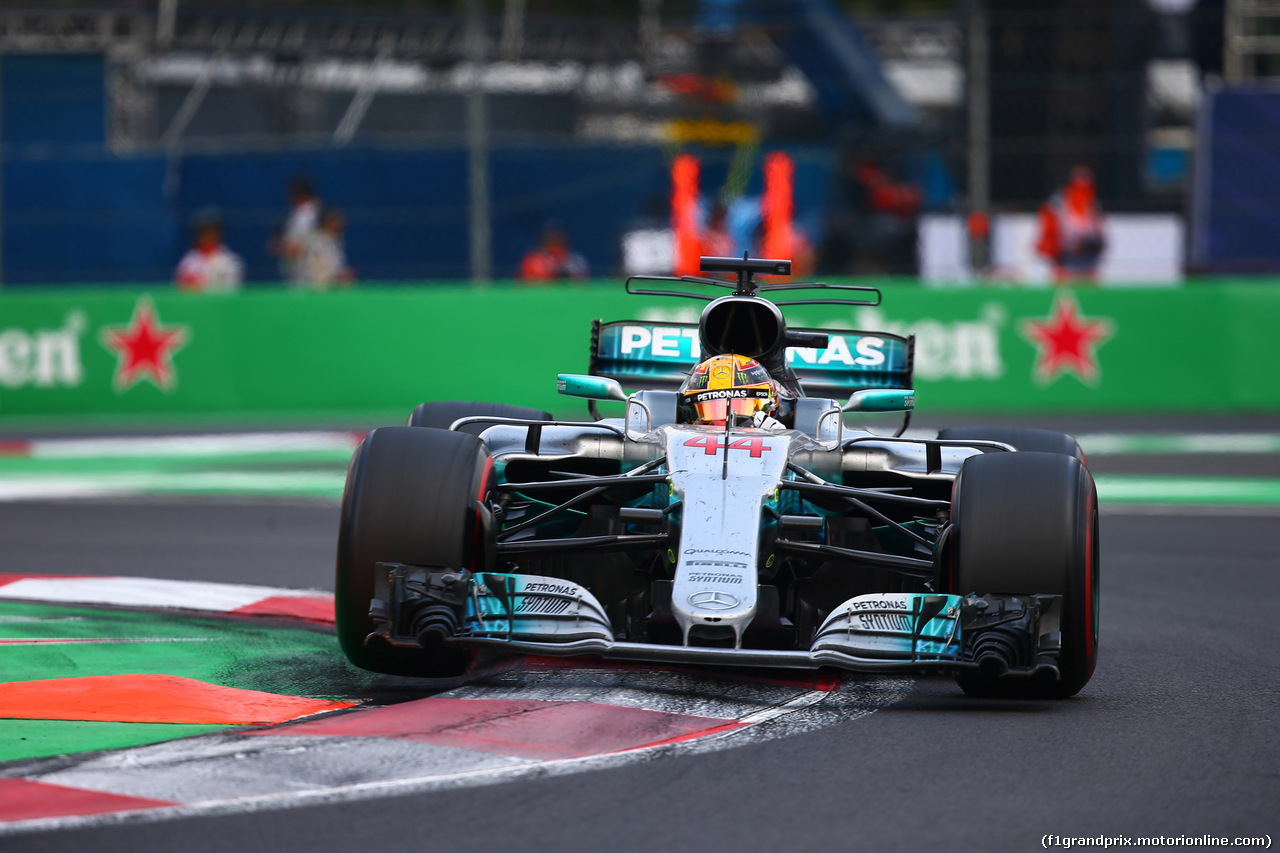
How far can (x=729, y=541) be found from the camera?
548 centimetres

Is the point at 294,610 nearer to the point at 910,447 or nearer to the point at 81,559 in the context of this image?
the point at 81,559

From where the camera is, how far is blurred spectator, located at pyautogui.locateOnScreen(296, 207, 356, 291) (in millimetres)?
16750

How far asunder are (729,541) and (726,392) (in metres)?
0.91

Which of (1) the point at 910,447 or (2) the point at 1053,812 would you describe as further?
(1) the point at 910,447

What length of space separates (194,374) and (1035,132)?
794 centimetres

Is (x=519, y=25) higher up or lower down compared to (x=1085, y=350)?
higher up

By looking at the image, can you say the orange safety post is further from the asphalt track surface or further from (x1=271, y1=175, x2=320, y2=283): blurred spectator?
the asphalt track surface

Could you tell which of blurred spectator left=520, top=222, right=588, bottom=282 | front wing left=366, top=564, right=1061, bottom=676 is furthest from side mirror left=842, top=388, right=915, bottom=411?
blurred spectator left=520, top=222, right=588, bottom=282

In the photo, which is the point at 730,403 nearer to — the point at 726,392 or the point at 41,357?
the point at 726,392

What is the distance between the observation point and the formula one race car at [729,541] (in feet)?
17.6

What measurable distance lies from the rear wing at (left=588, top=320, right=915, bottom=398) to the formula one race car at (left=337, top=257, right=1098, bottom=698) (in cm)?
101

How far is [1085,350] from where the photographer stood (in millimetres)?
16047

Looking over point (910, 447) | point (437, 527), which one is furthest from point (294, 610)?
point (910, 447)

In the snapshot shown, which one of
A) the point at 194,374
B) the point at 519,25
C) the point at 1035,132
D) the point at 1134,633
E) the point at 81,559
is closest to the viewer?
the point at 1134,633
